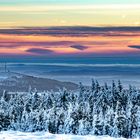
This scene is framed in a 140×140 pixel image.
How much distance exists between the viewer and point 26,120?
102 m

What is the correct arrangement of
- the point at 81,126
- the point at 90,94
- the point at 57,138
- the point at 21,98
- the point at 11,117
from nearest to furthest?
the point at 57,138, the point at 81,126, the point at 11,117, the point at 21,98, the point at 90,94

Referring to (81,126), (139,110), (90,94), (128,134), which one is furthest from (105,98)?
(81,126)

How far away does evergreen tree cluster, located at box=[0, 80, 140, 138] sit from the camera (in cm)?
9106

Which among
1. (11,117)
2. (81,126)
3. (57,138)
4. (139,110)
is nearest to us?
(57,138)

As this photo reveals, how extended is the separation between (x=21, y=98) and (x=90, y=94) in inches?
892

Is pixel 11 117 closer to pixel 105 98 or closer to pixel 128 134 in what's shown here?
pixel 128 134

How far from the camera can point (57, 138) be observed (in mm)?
27719

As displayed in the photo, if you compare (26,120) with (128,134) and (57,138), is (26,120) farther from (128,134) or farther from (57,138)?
(57,138)

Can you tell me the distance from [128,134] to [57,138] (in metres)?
83.4

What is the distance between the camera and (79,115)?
99.8m

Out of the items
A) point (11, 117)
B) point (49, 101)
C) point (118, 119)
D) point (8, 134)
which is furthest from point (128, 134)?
point (8, 134)

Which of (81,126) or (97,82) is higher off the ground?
(97,82)

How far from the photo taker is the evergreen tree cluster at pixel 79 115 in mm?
91062

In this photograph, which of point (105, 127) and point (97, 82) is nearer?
point (105, 127)
